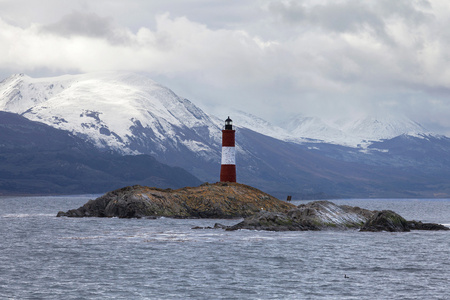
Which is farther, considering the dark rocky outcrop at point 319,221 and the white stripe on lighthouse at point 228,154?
the white stripe on lighthouse at point 228,154

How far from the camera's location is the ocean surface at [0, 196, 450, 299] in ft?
175

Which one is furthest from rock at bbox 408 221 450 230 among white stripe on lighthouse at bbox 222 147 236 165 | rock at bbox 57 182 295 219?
white stripe on lighthouse at bbox 222 147 236 165

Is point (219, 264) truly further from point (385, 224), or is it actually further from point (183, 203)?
point (183, 203)

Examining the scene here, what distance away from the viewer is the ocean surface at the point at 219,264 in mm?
53375

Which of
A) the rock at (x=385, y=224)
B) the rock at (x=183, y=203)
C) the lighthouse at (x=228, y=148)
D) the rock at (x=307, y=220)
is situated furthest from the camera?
the lighthouse at (x=228, y=148)

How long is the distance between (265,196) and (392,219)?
37208 mm

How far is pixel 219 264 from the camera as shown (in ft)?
222

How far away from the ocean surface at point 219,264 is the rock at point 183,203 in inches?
774

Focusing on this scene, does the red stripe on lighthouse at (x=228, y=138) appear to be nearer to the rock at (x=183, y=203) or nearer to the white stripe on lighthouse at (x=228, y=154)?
the white stripe on lighthouse at (x=228, y=154)

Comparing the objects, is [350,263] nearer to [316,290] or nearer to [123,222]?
[316,290]

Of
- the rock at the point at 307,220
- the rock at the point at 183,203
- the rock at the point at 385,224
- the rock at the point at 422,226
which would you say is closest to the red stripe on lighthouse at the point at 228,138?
the rock at the point at 183,203

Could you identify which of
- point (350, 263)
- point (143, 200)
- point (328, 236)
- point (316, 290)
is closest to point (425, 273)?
point (350, 263)

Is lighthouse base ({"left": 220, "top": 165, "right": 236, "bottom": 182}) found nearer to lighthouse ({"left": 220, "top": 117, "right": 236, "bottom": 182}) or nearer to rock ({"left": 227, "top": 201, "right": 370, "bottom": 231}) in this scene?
lighthouse ({"left": 220, "top": 117, "right": 236, "bottom": 182})

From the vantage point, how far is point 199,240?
86.7 metres
